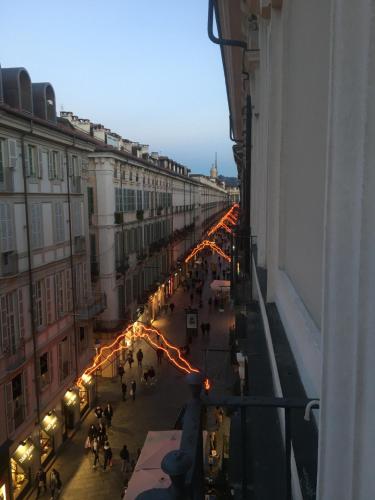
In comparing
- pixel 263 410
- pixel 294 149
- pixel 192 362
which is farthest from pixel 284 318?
pixel 192 362

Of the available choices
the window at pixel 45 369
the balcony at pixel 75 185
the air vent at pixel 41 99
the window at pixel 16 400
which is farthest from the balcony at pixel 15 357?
the air vent at pixel 41 99

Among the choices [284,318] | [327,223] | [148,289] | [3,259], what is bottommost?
[148,289]

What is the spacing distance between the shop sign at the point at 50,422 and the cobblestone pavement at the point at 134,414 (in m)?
1.13

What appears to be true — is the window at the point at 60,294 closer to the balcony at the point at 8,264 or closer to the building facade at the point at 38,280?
the building facade at the point at 38,280

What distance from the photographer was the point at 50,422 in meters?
16.8

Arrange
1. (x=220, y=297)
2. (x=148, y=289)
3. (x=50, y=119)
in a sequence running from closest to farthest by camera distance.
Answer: (x=50, y=119) → (x=148, y=289) → (x=220, y=297)

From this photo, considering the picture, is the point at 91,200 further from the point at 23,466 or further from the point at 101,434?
the point at 23,466

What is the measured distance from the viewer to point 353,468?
127 centimetres

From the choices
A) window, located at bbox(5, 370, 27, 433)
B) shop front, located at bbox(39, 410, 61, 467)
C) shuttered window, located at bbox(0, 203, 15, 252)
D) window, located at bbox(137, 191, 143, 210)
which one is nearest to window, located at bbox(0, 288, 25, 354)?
window, located at bbox(5, 370, 27, 433)

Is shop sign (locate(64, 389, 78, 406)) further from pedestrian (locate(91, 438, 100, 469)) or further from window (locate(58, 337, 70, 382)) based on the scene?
pedestrian (locate(91, 438, 100, 469))

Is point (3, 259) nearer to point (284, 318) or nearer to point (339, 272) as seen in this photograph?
point (284, 318)

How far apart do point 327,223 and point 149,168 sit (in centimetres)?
3281

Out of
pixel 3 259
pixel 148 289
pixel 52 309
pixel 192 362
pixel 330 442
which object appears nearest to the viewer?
pixel 330 442

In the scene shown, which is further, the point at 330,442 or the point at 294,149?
the point at 294,149
